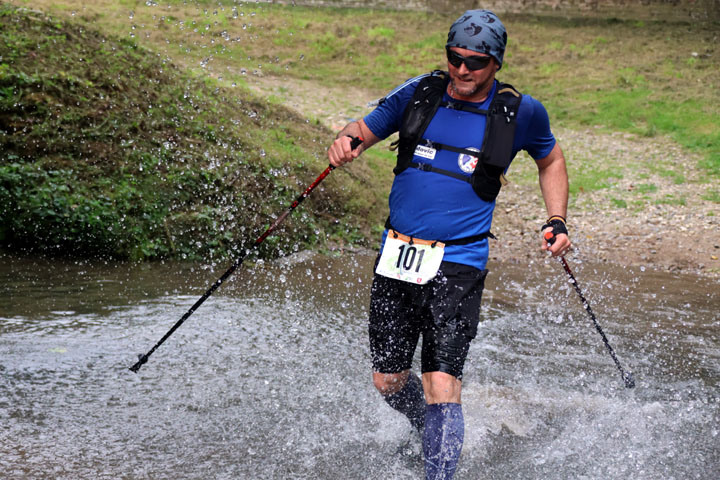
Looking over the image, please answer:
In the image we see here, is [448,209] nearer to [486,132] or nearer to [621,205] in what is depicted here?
[486,132]

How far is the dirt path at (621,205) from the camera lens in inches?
399

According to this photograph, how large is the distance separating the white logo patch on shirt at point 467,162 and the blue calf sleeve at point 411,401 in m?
1.23

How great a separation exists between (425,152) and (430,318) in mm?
833

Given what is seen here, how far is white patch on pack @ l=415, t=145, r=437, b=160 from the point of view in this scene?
399 cm

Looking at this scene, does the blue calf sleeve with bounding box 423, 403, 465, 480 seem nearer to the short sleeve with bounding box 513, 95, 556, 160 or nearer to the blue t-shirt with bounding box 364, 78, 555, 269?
the blue t-shirt with bounding box 364, 78, 555, 269

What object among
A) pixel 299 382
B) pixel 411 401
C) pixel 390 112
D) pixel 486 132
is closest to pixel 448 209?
pixel 486 132

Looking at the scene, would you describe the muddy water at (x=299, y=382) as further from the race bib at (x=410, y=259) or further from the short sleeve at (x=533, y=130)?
the short sleeve at (x=533, y=130)

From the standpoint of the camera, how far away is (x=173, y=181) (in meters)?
9.10

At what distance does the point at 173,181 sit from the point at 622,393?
552 cm

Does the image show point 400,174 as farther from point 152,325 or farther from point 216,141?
point 216,141

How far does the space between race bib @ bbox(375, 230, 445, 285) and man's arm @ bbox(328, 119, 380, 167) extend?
463mm

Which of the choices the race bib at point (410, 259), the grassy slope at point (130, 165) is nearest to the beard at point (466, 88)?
the race bib at point (410, 259)

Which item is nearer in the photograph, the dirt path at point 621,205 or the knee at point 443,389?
the knee at point 443,389

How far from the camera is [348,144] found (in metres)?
4.19
